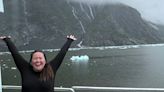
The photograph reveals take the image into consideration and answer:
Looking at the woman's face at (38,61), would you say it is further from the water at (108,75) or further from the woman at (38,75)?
the water at (108,75)

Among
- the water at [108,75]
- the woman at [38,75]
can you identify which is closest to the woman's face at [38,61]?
the woman at [38,75]

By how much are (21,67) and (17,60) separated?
120 mm

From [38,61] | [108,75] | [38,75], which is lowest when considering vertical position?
[108,75]

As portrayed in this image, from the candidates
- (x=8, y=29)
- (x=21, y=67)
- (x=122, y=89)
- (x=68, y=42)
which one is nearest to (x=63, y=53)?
(x=68, y=42)

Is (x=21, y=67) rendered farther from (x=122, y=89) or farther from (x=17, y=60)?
(x=122, y=89)

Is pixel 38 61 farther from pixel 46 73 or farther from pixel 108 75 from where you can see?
pixel 108 75

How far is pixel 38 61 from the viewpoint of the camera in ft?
13.0

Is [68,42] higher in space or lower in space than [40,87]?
higher

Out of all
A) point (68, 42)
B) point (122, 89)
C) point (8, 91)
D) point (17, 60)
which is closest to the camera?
point (17, 60)

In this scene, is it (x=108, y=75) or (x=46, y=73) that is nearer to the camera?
(x=46, y=73)

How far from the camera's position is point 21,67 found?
4113 millimetres

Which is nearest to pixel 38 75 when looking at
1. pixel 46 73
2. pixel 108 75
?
pixel 46 73

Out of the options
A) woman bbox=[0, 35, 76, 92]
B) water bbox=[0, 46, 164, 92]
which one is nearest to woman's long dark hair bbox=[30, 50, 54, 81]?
woman bbox=[0, 35, 76, 92]

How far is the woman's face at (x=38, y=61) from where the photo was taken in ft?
12.9
